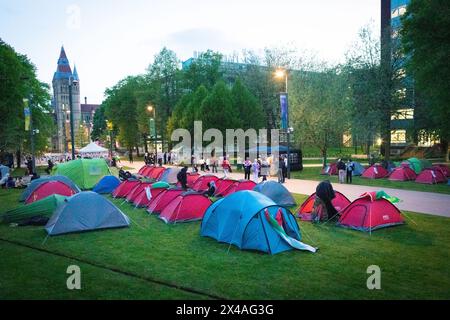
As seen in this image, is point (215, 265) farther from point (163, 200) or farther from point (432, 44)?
point (432, 44)

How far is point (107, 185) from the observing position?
823 inches

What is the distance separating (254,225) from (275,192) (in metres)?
6.19

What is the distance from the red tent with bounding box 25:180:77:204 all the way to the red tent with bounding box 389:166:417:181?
20841mm

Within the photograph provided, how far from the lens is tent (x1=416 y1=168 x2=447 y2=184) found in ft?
77.2

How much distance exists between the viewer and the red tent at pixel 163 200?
48.7ft

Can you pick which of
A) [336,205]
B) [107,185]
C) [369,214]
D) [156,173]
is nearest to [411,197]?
[336,205]

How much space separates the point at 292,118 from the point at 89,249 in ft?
98.9

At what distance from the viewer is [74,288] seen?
755 centimetres

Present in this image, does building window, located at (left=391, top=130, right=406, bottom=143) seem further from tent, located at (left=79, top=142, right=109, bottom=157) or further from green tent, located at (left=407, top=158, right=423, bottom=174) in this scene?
tent, located at (left=79, top=142, right=109, bottom=157)

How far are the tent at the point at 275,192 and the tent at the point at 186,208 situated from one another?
284 centimetres

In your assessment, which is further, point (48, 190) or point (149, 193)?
point (48, 190)

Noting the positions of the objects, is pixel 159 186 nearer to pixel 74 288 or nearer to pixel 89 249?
pixel 89 249
